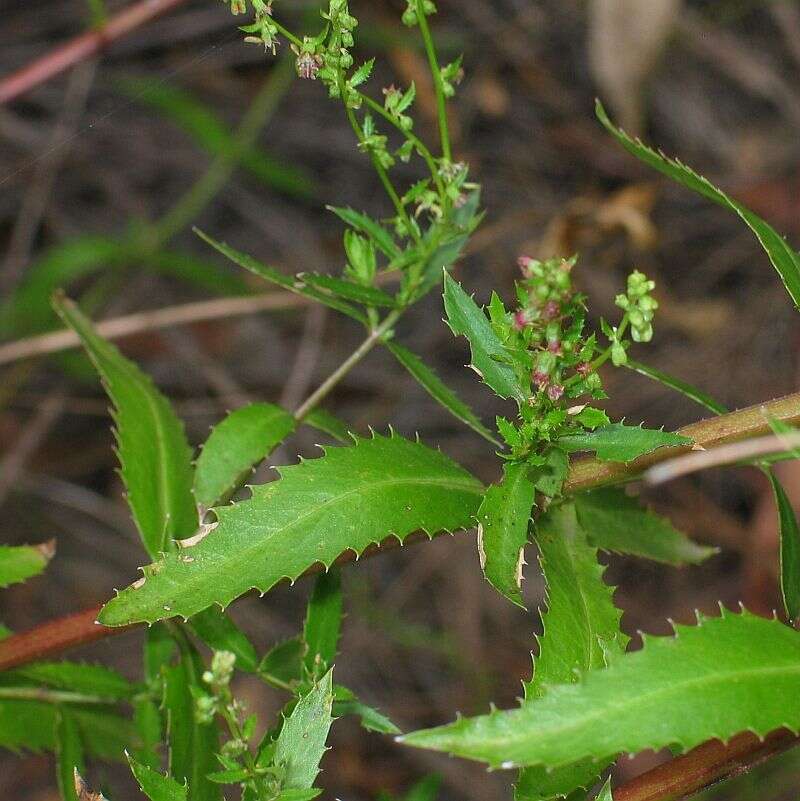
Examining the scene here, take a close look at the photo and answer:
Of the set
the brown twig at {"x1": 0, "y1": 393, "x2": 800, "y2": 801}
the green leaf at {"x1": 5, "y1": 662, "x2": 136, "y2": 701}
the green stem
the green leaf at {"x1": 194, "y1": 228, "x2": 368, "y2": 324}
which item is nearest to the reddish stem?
the brown twig at {"x1": 0, "y1": 393, "x2": 800, "y2": 801}

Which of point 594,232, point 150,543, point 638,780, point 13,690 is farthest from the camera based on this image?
point 594,232

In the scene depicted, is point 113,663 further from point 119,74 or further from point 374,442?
point 374,442

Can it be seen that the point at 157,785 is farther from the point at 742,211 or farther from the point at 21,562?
the point at 742,211

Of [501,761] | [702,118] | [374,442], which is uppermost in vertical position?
[374,442]

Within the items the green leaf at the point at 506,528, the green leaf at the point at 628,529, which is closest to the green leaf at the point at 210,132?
the green leaf at the point at 628,529

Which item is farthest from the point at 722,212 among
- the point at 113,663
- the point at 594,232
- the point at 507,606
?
the point at 113,663

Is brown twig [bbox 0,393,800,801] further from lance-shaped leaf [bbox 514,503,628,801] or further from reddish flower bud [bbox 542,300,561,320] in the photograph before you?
reddish flower bud [bbox 542,300,561,320]

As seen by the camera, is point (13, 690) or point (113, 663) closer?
point (13, 690)
